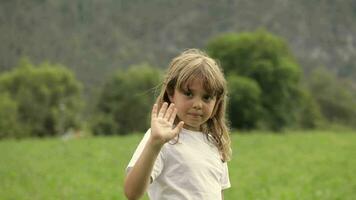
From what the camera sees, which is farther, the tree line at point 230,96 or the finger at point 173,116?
the tree line at point 230,96

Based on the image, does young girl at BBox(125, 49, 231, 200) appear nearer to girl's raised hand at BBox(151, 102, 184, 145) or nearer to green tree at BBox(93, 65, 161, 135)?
girl's raised hand at BBox(151, 102, 184, 145)

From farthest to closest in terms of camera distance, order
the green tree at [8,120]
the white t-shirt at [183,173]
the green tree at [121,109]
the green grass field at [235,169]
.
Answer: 1. the green tree at [121,109]
2. the green tree at [8,120]
3. the green grass field at [235,169]
4. the white t-shirt at [183,173]

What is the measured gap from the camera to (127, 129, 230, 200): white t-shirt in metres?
2.98

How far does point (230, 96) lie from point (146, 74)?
132ft

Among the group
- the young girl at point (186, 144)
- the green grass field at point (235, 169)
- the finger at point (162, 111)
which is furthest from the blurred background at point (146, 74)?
the finger at point (162, 111)

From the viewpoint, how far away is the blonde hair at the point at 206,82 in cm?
302

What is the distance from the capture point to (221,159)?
3.27 m

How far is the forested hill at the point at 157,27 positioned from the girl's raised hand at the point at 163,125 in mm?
95668

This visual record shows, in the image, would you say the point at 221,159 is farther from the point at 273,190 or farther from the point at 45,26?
the point at 45,26

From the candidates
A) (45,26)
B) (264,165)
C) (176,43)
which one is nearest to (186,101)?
(264,165)

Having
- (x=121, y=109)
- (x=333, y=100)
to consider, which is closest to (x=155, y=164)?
(x=121, y=109)

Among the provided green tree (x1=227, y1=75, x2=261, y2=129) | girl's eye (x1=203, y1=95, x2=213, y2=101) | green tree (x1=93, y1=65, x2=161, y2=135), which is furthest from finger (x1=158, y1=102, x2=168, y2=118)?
green tree (x1=93, y1=65, x2=161, y2=135)

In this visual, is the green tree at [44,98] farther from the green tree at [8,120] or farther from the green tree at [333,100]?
the green tree at [333,100]

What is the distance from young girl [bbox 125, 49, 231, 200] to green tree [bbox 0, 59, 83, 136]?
53754 millimetres
